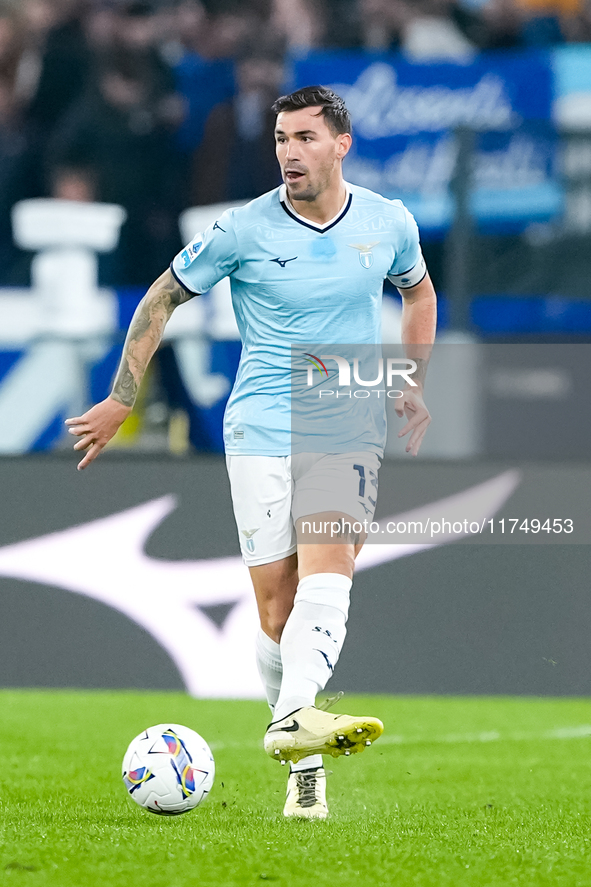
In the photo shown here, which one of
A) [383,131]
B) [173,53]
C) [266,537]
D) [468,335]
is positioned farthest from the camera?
[173,53]

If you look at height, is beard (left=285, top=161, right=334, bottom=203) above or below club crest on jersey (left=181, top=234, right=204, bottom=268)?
above

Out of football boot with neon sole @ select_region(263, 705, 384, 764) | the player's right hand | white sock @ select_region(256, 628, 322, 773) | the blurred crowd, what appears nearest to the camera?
football boot with neon sole @ select_region(263, 705, 384, 764)

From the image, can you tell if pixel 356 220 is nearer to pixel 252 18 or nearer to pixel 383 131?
pixel 383 131

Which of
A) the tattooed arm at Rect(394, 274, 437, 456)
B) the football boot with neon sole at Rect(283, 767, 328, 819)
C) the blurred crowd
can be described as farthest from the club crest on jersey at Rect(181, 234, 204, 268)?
the blurred crowd

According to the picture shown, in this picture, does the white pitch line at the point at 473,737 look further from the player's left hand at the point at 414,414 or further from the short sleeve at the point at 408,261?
the short sleeve at the point at 408,261

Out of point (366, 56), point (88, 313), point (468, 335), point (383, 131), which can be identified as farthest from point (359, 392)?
point (366, 56)

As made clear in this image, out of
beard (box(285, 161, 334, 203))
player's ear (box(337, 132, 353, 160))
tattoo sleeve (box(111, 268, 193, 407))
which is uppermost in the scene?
player's ear (box(337, 132, 353, 160))

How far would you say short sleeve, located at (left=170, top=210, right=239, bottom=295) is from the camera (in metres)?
4.16

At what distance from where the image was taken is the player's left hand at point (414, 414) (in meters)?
4.36

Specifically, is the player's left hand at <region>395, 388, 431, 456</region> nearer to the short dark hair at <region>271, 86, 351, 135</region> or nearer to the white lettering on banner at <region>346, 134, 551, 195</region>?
the short dark hair at <region>271, 86, 351, 135</region>

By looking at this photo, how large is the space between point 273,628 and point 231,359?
10.4 feet

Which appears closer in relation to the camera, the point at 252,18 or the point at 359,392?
the point at 359,392

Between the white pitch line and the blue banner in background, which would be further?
the blue banner in background

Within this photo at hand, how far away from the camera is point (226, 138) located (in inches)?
328
